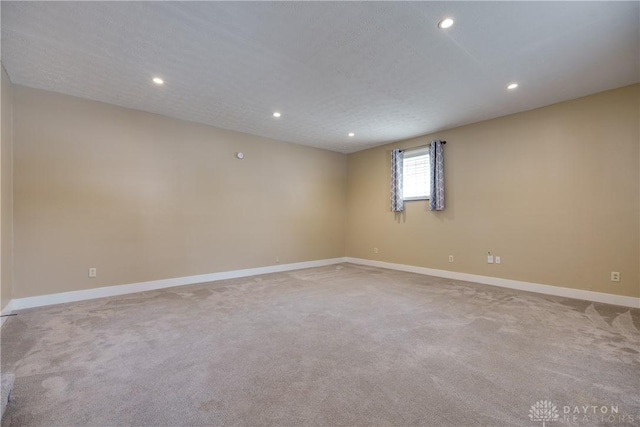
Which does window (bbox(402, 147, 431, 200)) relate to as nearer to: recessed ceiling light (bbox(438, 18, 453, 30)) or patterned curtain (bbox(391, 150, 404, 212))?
patterned curtain (bbox(391, 150, 404, 212))

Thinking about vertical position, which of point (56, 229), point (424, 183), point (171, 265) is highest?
point (424, 183)

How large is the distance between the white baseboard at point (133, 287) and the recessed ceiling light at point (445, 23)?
4.63 meters

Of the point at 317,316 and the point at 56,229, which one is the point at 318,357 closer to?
the point at 317,316

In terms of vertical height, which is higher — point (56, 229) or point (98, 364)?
point (56, 229)

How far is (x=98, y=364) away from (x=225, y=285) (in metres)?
2.44

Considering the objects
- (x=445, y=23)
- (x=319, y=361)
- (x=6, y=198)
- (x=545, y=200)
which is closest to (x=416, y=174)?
(x=545, y=200)

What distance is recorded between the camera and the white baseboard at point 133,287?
11.3ft

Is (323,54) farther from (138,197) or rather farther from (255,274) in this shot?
(255,274)

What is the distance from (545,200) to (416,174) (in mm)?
2125

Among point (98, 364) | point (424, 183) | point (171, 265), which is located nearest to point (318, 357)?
point (98, 364)

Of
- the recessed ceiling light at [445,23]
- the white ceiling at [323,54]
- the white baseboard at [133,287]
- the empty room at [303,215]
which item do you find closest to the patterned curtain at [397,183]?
the empty room at [303,215]

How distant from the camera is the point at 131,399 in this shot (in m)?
1.69

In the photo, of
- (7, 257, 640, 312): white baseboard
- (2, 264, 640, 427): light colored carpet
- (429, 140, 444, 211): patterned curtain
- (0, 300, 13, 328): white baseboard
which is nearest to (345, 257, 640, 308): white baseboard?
(7, 257, 640, 312): white baseboard

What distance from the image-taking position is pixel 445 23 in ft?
7.66
